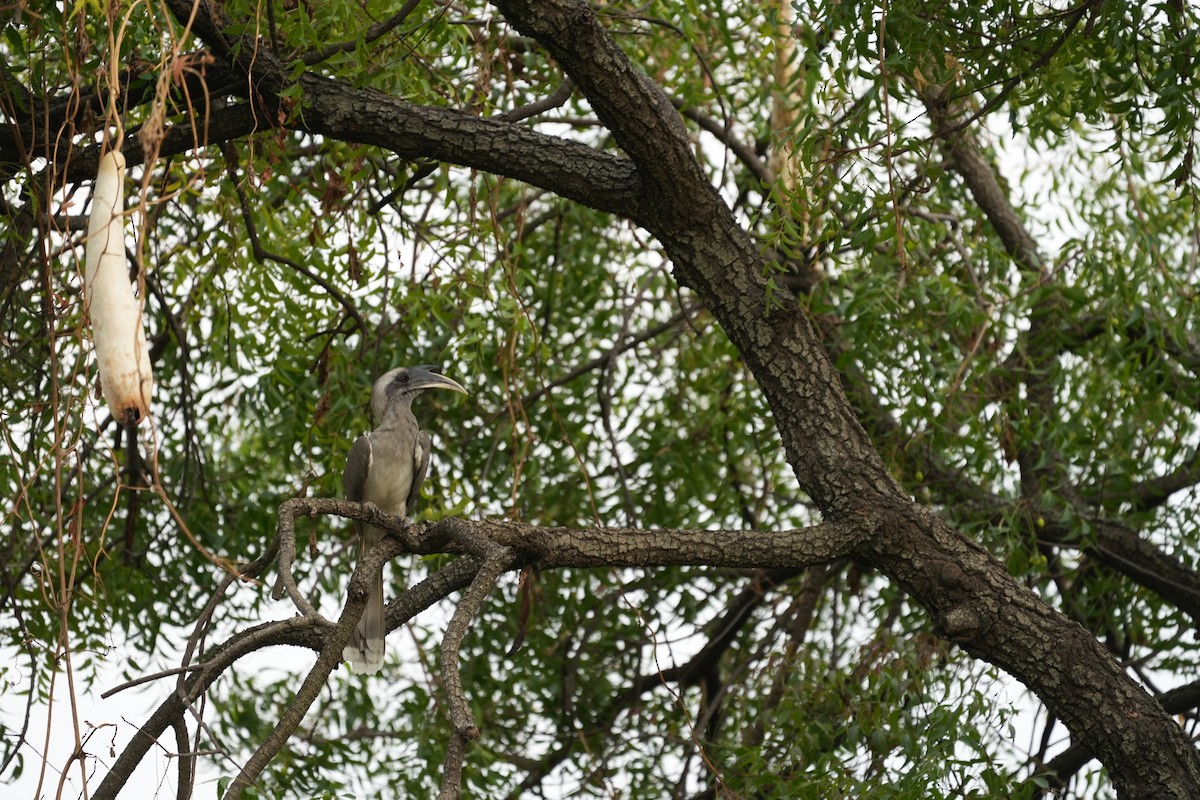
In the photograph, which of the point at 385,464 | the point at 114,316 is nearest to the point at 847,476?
the point at 385,464

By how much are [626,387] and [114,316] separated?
3.96 metres

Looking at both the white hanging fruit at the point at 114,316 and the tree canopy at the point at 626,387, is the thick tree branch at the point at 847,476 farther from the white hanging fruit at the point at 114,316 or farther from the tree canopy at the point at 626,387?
the white hanging fruit at the point at 114,316

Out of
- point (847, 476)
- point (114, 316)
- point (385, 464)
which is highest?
point (385, 464)

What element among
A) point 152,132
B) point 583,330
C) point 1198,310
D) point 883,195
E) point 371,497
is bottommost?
point 152,132

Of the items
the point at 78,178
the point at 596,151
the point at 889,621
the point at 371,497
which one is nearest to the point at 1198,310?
the point at 889,621

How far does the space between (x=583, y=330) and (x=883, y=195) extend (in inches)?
113

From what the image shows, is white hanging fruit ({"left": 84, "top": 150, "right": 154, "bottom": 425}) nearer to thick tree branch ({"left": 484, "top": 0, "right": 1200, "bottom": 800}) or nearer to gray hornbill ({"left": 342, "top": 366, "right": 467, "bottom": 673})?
thick tree branch ({"left": 484, "top": 0, "right": 1200, "bottom": 800})

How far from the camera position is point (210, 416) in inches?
209

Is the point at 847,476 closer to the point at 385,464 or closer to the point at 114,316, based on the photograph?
the point at 385,464

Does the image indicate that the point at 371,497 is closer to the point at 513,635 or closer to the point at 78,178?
the point at 513,635

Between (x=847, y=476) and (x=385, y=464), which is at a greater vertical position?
(x=385, y=464)

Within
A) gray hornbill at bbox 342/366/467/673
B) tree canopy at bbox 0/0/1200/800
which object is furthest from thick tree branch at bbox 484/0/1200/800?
gray hornbill at bbox 342/366/467/673

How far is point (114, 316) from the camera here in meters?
1.99

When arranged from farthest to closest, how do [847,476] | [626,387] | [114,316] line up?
[626,387] → [847,476] → [114,316]
